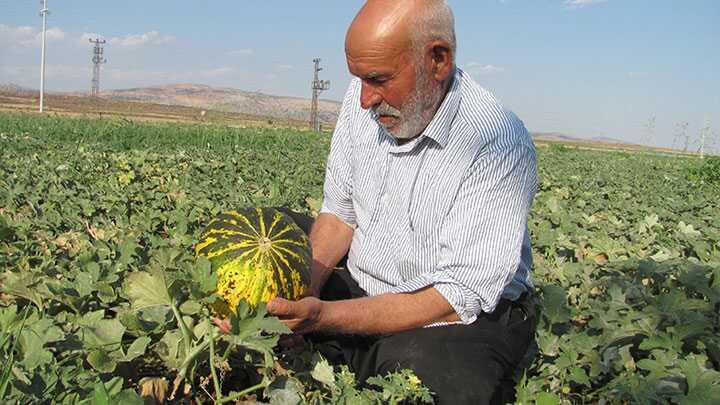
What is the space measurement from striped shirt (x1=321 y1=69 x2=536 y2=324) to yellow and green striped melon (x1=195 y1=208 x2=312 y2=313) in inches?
19.8

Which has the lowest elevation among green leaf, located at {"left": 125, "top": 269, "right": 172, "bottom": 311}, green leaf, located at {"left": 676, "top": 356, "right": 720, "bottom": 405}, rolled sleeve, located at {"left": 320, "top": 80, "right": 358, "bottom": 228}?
green leaf, located at {"left": 676, "top": 356, "right": 720, "bottom": 405}

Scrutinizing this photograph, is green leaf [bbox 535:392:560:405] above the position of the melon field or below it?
below

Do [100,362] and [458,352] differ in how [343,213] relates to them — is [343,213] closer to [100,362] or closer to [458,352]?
[458,352]

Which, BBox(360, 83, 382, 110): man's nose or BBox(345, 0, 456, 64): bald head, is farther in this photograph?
BBox(360, 83, 382, 110): man's nose

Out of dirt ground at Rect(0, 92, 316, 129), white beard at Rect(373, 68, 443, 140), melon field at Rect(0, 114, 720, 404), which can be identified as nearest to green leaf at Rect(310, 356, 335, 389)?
melon field at Rect(0, 114, 720, 404)

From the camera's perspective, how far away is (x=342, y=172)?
3518 mm

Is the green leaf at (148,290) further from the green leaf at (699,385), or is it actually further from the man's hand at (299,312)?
the green leaf at (699,385)

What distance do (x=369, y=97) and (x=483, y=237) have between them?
0.76 meters

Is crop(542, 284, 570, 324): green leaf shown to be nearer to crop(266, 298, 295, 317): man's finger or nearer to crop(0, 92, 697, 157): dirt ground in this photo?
crop(266, 298, 295, 317): man's finger

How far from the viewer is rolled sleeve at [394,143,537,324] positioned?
2762mm

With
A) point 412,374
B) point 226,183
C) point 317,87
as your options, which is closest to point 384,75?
point 412,374

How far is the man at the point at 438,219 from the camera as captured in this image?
8.86ft

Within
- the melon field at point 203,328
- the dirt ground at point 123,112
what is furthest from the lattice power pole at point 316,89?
the melon field at point 203,328

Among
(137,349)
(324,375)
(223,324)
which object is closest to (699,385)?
(324,375)
